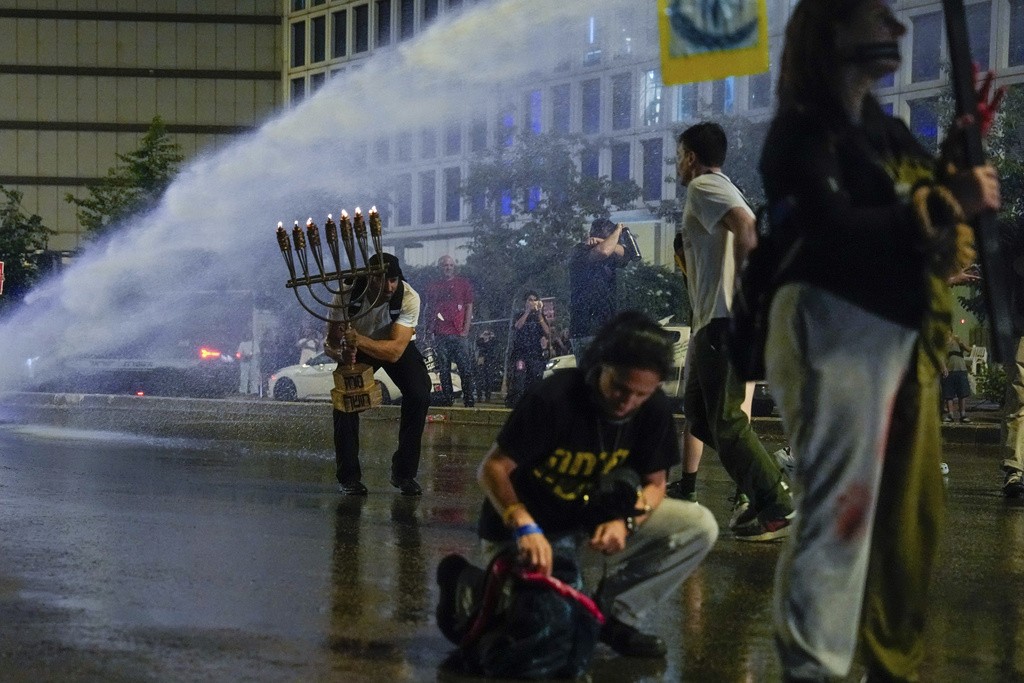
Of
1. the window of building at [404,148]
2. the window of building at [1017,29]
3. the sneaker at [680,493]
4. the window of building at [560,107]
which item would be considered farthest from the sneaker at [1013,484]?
the window of building at [404,148]

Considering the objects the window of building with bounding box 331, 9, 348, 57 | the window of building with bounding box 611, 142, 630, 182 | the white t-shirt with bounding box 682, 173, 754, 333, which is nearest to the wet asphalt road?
the white t-shirt with bounding box 682, 173, 754, 333

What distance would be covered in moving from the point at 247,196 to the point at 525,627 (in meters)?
24.5

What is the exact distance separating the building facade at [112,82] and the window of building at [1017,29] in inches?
1482

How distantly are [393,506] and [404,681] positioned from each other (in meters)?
4.47

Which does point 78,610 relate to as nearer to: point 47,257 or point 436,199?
point 47,257

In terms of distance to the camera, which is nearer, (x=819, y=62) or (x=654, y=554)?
(x=819, y=62)

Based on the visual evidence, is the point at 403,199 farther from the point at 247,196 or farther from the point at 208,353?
the point at 247,196

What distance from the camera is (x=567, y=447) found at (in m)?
4.62

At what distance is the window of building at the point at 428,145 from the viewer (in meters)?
54.4

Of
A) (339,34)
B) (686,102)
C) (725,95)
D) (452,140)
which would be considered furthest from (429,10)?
(725,95)

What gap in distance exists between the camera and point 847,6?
3631mm

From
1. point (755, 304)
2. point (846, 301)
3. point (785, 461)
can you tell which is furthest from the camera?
point (785, 461)

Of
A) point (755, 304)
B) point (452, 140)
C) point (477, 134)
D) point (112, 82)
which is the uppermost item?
point (112, 82)

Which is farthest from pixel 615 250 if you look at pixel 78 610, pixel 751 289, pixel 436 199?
pixel 436 199
